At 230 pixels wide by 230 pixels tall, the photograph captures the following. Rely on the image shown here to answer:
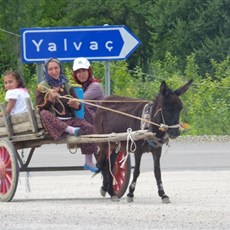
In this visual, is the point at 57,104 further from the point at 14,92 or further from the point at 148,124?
the point at 148,124

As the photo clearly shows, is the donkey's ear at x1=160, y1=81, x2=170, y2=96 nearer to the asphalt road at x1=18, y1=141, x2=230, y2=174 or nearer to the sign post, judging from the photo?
the asphalt road at x1=18, y1=141, x2=230, y2=174

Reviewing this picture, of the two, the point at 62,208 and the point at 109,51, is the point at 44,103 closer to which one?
the point at 62,208

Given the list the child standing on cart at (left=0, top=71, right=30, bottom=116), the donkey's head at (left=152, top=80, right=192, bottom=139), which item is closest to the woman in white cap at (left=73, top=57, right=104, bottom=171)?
the child standing on cart at (left=0, top=71, right=30, bottom=116)

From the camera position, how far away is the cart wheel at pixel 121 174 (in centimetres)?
1850

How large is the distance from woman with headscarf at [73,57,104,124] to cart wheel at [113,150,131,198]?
27.1 inches

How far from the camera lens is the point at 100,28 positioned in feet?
83.0

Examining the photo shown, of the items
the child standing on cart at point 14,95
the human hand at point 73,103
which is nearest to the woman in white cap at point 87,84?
the human hand at point 73,103

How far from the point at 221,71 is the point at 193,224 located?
29503 millimetres

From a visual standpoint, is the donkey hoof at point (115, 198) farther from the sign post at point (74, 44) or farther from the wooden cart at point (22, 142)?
the sign post at point (74, 44)

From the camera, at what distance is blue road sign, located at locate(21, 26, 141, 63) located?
25375 mm

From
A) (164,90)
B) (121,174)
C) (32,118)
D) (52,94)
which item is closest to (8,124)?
(32,118)

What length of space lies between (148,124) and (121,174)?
1.36m

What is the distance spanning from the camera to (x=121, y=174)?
18656mm

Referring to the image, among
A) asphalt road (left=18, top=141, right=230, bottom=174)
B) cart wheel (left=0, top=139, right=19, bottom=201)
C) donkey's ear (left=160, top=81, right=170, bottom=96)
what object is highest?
donkey's ear (left=160, top=81, right=170, bottom=96)
